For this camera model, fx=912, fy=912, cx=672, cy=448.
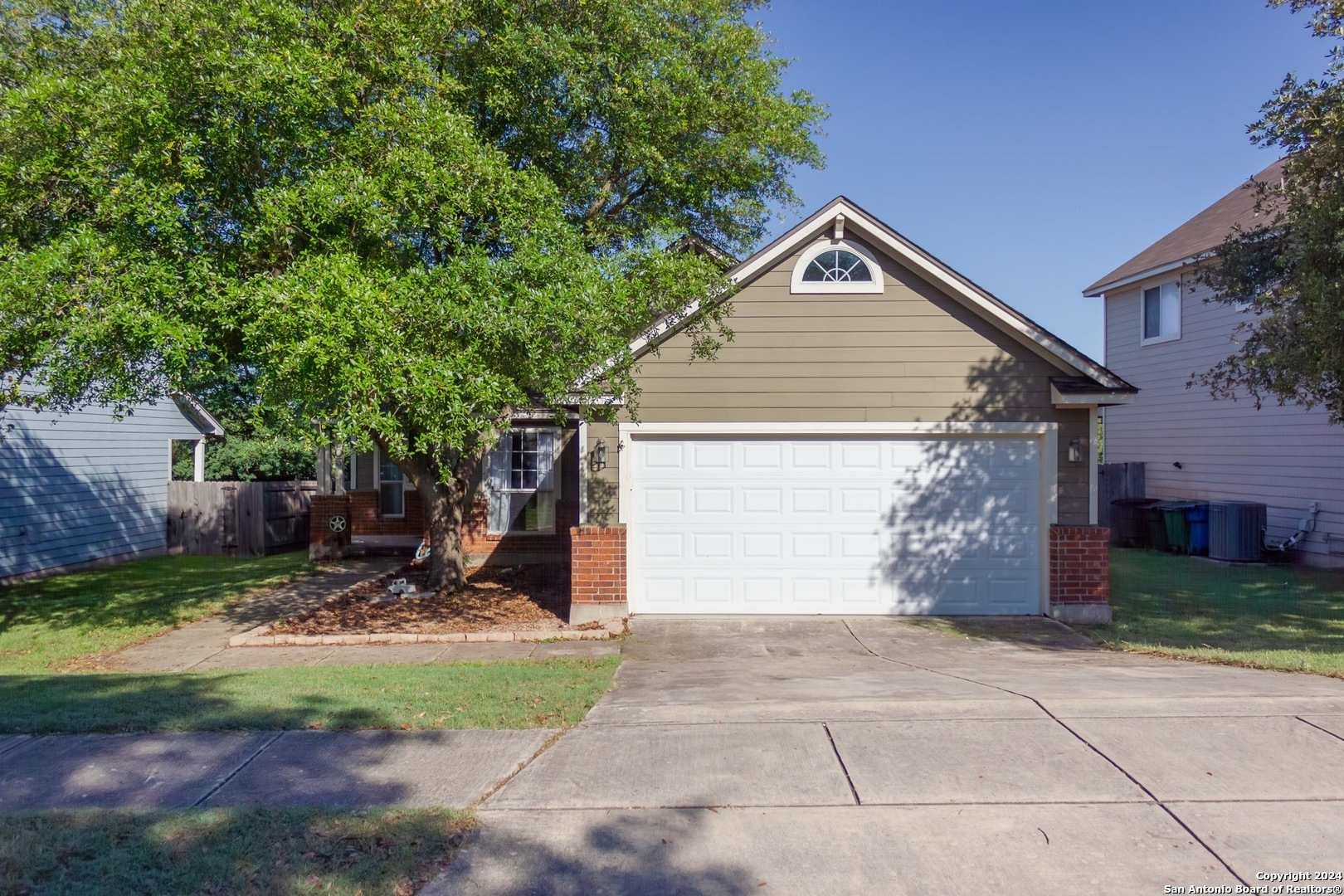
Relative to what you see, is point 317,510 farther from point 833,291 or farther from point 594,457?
point 833,291

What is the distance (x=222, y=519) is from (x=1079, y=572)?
17.1m

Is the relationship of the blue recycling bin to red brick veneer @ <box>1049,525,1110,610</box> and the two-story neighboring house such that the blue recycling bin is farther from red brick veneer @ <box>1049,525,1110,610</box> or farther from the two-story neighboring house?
red brick veneer @ <box>1049,525,1110,610</box>

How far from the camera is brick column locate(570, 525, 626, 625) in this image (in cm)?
1090

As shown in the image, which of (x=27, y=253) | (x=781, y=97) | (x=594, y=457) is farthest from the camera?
(x=781, y=97)

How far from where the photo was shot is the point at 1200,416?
18.3m

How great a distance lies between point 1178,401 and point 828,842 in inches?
696

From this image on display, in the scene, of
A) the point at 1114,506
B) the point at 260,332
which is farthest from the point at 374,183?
the point at 1114,506

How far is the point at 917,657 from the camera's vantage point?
29.9 feet

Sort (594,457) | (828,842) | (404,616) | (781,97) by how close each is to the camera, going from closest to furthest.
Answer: (828,842) < (594,457) < (404,616) < (781,97)

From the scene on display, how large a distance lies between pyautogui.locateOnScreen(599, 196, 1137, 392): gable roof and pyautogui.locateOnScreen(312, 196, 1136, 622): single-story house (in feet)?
0.09

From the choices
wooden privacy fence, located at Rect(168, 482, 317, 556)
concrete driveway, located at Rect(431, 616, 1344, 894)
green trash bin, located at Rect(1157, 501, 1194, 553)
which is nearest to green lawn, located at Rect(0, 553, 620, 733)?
concrete driveway, located at Rect(431, 616, 1344, 894)

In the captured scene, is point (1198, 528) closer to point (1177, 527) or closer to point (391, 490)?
point (1177, 527)

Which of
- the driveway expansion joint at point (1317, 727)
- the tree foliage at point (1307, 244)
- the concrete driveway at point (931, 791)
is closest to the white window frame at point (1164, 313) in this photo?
the tree foliage at point (1307, 244)

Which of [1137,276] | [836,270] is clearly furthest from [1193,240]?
[836,270]
